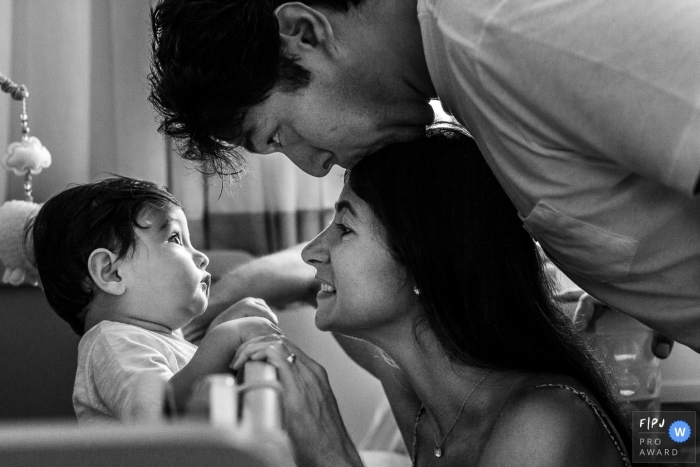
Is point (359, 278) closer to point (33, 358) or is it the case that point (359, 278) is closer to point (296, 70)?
point (296, 70)

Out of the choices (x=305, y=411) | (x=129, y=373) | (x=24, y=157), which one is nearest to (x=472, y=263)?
(x=305, y=411)

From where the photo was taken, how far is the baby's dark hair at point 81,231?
1.46 meters

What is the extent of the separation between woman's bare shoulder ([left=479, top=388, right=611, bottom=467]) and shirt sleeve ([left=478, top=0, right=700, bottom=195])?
38 centimetres

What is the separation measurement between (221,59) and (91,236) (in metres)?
A: 0.48

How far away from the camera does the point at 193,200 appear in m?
2.28

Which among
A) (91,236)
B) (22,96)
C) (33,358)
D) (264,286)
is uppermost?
(22,96)

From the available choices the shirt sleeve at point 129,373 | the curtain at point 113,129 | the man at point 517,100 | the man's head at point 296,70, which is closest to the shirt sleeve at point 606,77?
the man at point 517,100

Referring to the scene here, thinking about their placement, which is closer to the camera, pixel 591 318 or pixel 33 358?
pixel 591 318

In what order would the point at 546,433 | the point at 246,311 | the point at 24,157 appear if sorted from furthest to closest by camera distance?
the point at 24,157, the point at 246,311, the point at 546,433

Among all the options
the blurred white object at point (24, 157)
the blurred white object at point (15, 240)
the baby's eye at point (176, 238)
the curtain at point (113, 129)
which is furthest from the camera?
the curtain at point (113, 129)

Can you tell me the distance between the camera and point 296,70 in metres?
1.17

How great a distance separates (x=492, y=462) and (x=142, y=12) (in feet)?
5.39

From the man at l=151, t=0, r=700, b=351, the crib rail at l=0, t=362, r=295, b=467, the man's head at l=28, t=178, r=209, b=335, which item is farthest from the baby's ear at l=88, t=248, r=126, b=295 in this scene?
the crib rail at l=0, t=362, r=295, b=467

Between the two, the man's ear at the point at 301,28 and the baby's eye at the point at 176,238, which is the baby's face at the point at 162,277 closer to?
the baby's eye at the point at 176,238
